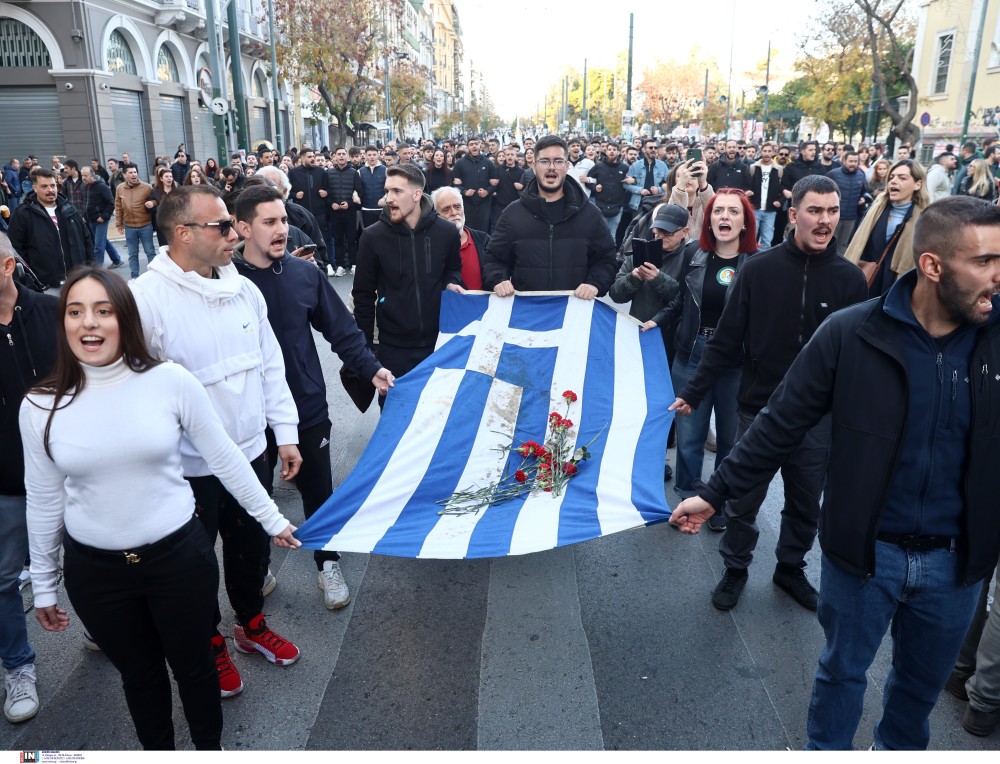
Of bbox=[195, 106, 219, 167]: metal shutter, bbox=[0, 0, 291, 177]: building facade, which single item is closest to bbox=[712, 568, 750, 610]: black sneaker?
bbox=[0, 0, 291, 177]: building facade

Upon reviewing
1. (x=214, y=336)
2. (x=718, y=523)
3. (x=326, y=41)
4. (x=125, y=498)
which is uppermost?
(x=326, y=41)

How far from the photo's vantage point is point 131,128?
27031mm

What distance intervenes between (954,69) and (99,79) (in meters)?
38.0

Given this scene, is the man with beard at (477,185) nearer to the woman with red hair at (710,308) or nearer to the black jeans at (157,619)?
the woman with red hair at (710,308)

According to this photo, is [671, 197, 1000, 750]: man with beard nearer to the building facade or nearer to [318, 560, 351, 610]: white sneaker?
[318, 560, 351, 610]: white sneaker

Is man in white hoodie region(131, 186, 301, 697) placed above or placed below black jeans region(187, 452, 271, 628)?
above

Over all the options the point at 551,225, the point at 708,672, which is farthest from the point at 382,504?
the point at 551,225

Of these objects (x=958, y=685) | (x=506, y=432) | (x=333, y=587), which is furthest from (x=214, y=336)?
(x=958, y=685)

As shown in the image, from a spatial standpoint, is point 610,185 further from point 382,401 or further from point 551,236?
point 382,401

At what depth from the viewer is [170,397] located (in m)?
2.71

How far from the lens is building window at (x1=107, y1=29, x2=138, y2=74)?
2585 cm

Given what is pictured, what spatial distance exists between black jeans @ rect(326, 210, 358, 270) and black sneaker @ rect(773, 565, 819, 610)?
11.0 m

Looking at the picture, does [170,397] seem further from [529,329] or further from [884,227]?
[884,227]

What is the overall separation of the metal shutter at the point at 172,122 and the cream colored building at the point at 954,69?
3075 centimetres
